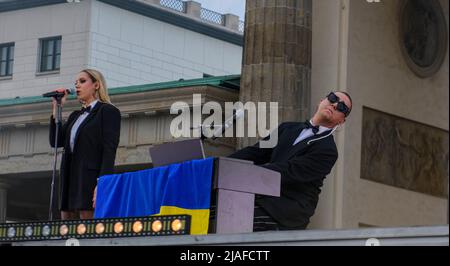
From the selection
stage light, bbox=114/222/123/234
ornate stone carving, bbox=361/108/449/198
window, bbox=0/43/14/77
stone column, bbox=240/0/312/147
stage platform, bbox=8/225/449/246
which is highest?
window, bbox=0/43/14/77

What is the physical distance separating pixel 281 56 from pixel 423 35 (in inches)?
118

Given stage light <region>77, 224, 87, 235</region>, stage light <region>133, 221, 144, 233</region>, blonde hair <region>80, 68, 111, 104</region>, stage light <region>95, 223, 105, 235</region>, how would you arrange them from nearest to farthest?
stage light <region>133, 221, 144, 233</region>, stage light <region>95, 223, 105, 235</region>, stage light <region>77, 224, 87, 235</region>, blonde hair <region>80, 68, 111, 104</region>

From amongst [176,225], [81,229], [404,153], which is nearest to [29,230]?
[81,229]

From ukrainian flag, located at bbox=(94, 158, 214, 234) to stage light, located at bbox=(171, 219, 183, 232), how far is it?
180 mm

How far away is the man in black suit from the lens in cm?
858

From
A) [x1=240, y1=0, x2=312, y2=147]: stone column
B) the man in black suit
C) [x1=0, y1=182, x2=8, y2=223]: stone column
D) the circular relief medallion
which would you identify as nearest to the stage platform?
the man in black suit

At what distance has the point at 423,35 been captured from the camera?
20438 millimetres

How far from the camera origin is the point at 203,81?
2005 centimetres

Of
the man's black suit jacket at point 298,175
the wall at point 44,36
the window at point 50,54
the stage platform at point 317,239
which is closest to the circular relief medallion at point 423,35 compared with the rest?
the man's black suit jacket at point 298,175

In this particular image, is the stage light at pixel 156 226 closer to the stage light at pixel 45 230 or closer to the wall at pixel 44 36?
the stage light at pixel 45 230

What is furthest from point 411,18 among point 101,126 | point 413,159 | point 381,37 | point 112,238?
point 112,238

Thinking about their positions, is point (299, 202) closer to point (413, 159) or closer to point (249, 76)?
point (249, 76)

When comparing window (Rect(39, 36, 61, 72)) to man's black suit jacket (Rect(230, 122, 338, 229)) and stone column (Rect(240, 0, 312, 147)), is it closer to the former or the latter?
stone column (Rect(240, 0, 312, 147))
